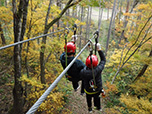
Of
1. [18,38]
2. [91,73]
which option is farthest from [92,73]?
[18,38]

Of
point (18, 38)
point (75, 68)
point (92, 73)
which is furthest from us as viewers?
point (18, 38)

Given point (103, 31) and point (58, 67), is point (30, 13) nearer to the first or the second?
point (58, 67)

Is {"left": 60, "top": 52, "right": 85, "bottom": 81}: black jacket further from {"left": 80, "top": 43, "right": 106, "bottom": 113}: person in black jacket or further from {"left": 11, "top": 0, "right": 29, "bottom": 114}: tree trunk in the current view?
{"left": 11, "top": 0, "right": 29, "bottom": 114}: tree trunk

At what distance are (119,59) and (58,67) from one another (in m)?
5.30

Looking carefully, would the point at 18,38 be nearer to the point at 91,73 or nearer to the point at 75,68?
the point at 75,68

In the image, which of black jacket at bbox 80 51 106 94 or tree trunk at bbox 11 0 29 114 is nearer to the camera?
black jacket at bbox 80 51 106 94

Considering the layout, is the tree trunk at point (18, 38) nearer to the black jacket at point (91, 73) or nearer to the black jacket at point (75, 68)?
the black jacket at point (75, 68)

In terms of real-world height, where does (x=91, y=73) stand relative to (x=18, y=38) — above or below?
below

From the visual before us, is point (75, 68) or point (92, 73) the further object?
point (75, 68)

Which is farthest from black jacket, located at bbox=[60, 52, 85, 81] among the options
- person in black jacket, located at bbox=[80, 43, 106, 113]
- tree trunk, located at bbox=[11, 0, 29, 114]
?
tree trunk, located at bbox=[11, 0, 29, 114]

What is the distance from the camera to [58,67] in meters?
7.20

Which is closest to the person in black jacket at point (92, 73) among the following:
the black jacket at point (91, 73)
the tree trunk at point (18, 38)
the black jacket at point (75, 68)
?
the black jacket at point (91, 73)

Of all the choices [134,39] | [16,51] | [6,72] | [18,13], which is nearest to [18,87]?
[16,51]

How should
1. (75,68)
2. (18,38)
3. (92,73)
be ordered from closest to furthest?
(92,73) → (75,68) → (18,38)
